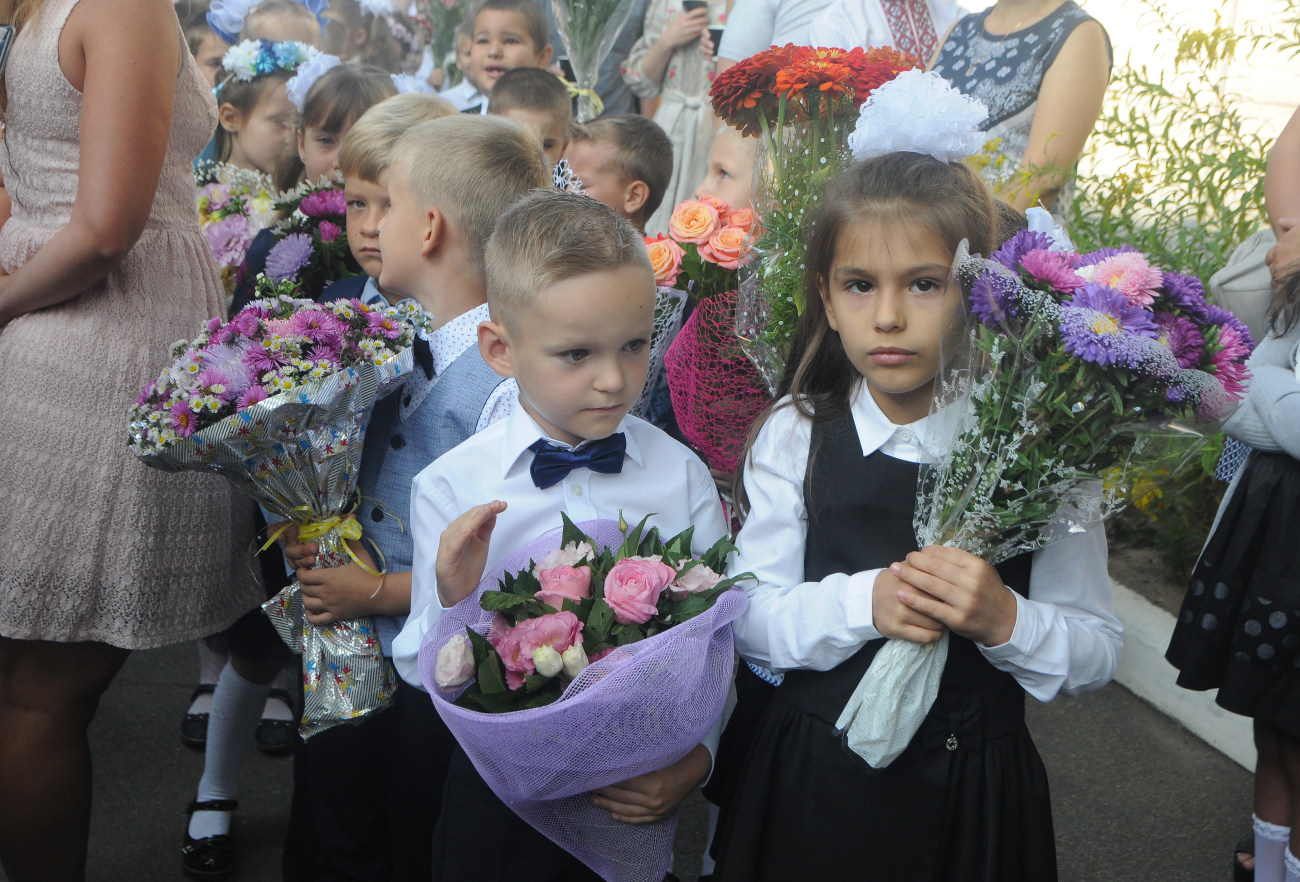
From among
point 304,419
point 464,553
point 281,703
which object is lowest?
point 281,703

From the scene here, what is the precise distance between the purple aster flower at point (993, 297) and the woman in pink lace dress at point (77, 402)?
175cm

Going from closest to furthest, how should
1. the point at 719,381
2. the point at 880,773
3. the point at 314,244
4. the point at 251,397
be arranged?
the point at 880,773 < the point at 251,397 < the point at 719,381 < the point at 314,244

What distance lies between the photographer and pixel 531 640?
1580 mm

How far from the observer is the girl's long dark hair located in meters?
1.82

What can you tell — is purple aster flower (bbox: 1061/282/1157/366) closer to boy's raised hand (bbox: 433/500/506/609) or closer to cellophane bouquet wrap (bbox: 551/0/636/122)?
boy's raised hand (bbox: 433/500/506/609)

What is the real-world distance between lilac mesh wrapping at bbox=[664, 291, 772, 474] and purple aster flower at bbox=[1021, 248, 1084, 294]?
836 mm

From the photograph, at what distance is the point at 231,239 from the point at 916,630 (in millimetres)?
2879

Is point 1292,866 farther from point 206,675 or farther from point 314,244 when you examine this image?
point 206,675

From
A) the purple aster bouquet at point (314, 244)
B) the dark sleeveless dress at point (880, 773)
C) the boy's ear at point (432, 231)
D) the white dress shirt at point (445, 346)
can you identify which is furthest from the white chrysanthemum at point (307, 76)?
the dark sleeveless dress at point (880, 773)

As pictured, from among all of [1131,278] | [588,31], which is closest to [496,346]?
[1131,278]

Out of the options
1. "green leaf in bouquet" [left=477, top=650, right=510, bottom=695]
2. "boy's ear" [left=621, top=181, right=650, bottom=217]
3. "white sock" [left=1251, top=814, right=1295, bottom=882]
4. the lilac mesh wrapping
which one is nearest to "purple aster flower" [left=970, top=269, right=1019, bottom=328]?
the lilac mesh wrapping

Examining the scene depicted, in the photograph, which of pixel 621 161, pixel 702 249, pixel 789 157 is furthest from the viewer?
pixel 621 161

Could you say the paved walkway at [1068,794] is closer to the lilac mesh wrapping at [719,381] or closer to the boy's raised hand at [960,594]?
the lilac mesh wrapping at [719,381]

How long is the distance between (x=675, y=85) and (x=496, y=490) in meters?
4.14
